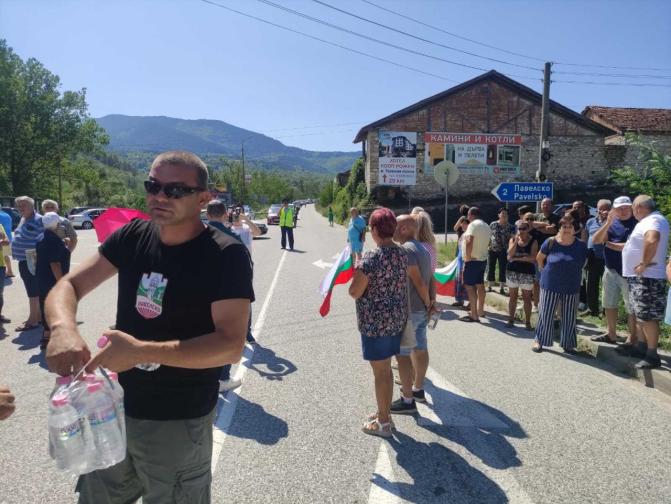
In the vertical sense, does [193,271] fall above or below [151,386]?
above

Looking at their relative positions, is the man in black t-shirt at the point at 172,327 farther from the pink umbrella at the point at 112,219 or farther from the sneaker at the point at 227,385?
the sneaker at the point at 227,385

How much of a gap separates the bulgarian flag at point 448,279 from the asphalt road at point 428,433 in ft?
7.11

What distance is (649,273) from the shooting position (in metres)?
5.41

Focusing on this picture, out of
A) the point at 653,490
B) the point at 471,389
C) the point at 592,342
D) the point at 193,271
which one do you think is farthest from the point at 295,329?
Result: the point at 193,271

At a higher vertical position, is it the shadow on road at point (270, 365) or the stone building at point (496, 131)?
the stone building at point (496, 131)

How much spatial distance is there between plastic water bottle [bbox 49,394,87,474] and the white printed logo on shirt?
425mm

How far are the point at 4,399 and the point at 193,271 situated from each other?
3.24 ft

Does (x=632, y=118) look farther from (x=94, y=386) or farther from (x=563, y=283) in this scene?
(x=94, y=386)

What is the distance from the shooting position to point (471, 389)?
4.94 metres

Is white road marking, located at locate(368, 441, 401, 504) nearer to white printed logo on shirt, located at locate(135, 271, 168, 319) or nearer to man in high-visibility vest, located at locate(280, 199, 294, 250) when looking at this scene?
white printed logo on shirt, located at locate(135, 271, 168, 319)

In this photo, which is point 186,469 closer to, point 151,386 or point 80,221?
point 151,386

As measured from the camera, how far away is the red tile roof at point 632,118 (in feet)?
112

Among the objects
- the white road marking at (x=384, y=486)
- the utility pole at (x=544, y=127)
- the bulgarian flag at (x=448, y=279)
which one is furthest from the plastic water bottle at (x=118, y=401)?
the utility pole at (x=544, y=127)

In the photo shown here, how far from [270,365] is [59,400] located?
3.98 meters
